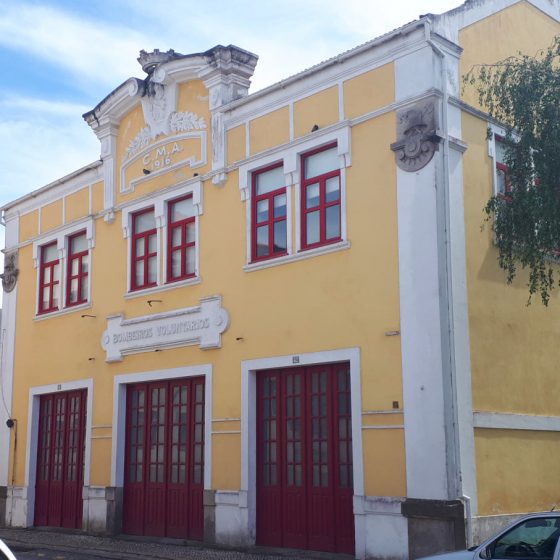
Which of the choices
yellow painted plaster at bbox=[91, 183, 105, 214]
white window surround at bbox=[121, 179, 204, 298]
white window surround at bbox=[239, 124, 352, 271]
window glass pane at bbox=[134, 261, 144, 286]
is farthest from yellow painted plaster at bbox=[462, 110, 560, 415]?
yellow painted plaster at bbox=[91, 183, 105, 214]

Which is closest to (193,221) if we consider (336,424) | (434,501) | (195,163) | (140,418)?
(195,163)

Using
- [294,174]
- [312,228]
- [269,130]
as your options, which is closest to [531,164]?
[312,228]

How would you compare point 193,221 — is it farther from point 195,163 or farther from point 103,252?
point 103,252

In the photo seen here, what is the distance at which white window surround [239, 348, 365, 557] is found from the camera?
1420 cm

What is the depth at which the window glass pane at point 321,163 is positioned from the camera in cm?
1547

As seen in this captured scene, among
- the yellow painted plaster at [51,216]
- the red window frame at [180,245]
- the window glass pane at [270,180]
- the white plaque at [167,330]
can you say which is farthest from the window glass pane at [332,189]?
the yellow painted plaster at [51,216]

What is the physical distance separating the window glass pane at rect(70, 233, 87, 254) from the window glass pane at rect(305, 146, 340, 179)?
7213 mm

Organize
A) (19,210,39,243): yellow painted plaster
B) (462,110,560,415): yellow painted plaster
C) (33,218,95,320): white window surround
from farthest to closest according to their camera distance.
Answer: (19,210,39,243): yellow painted plaster
(33,218,95,320): white window surround
(462,110,560,415): yellow painted plaster

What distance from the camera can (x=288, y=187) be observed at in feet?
52.4

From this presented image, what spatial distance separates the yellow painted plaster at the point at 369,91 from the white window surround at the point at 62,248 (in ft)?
25.5

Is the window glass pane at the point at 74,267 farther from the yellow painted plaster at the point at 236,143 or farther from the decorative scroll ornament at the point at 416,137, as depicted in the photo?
the decorative scroll ornament at the point at 416,137

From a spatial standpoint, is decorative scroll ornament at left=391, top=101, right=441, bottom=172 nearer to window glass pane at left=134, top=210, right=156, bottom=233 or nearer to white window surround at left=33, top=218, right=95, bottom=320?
window glass pane at left=134, top=210, right=156, bottom=233

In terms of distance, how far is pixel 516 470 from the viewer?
14.1 meters

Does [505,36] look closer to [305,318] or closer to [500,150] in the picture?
→ [500,150]
